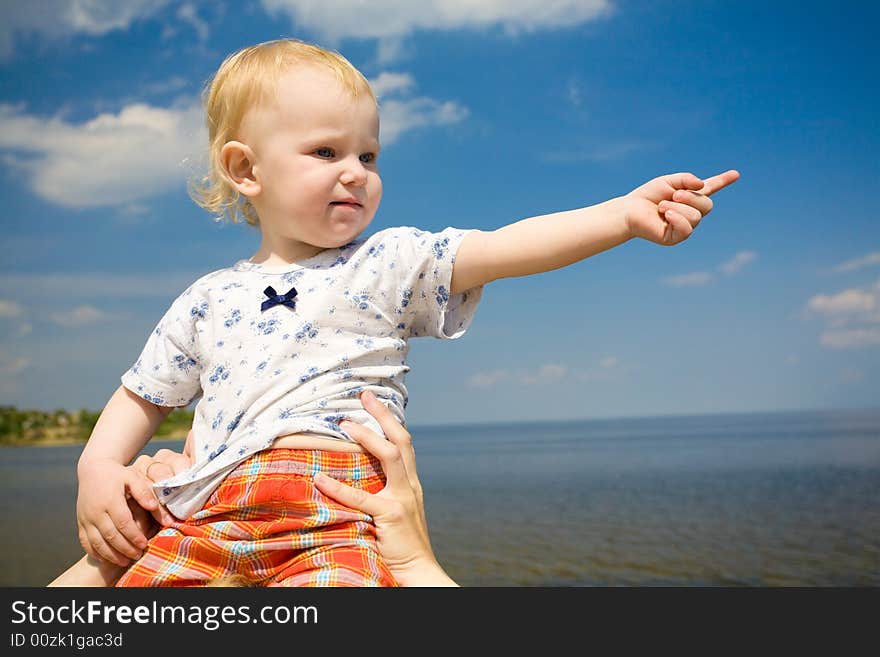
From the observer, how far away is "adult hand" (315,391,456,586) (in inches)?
70.7

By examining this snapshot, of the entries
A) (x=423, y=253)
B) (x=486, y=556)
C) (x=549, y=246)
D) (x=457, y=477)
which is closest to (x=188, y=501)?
(x=423, y=253)

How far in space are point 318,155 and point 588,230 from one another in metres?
0.72

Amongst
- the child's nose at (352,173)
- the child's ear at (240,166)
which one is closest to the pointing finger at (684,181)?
the child's nose at (352,173)

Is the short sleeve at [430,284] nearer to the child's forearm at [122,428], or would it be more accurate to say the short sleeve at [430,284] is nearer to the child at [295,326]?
the child at [295,326]

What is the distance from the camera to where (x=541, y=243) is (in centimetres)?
188

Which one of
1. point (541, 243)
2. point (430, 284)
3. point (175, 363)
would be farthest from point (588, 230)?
point (175, 363)

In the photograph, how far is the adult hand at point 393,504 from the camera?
70.7 inches

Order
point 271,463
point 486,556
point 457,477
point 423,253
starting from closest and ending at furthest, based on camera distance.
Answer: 1. point 271,463
2. point 423,253
3. point 486,556
4. point 457,477

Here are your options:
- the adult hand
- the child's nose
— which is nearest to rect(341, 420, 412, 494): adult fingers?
the adult hand

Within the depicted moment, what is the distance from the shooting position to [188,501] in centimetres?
190

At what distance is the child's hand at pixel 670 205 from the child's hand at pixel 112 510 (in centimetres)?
134

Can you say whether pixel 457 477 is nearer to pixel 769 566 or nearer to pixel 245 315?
pixel 769 566

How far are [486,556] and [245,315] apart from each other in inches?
593

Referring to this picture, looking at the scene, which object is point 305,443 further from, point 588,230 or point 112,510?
point 588,230
